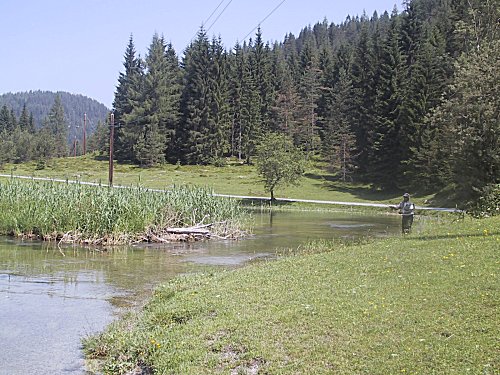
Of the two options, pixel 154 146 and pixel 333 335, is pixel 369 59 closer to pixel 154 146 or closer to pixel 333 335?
pixel 154 146

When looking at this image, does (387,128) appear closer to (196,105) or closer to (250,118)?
(250,118)

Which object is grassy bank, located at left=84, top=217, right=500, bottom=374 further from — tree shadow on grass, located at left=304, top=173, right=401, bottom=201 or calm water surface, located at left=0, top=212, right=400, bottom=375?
tree shadow on grass, located at left=304, top=173, right=401, bottom=201

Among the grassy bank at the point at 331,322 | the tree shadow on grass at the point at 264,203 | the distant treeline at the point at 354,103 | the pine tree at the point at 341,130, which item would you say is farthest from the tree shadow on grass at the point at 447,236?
Answer: the pine tree at the point at 341,130

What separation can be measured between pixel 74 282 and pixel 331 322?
32.5 ft

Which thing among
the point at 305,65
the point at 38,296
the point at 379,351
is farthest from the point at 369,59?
the point at 379,351

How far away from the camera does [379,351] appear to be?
720cm

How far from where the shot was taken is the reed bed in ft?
78.5

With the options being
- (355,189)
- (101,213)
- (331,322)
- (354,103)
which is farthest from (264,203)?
(331,322)

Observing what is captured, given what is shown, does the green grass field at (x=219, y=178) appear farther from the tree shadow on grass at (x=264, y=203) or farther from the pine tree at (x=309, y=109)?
the pine tree at (x=309, y=109)

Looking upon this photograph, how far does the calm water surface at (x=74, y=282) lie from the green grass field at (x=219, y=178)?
96.0 feet

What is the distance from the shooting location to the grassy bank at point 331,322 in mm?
7086

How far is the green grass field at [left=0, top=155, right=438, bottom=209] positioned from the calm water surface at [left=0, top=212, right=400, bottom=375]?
29.3 m

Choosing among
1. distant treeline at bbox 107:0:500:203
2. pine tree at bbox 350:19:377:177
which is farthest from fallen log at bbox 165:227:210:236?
pine tree at bbox 350:19:377:177

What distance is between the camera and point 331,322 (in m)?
8.44
